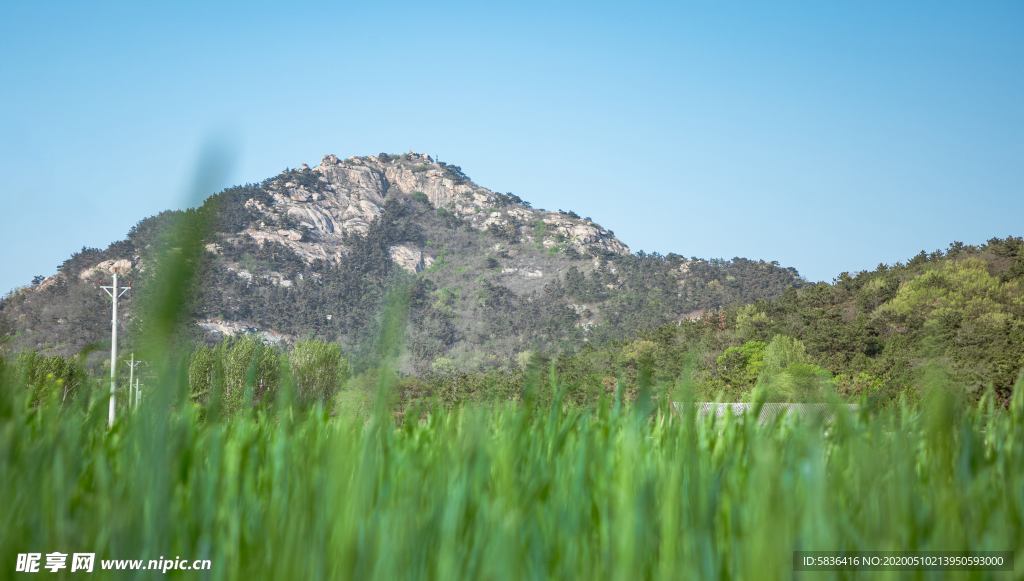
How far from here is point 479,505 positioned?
0.92 metres

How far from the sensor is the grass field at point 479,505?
0.73 metres

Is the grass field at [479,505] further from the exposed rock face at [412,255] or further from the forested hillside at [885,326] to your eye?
the exposed rock face at [412,255]

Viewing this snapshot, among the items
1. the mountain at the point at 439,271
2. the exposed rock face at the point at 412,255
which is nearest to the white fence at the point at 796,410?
the mountain at the point at 439,271

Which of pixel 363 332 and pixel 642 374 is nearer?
pixel 363 332

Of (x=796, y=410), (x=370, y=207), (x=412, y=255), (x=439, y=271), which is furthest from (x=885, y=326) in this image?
(x=370, y=207)

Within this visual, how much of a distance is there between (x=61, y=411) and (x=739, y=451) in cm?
159

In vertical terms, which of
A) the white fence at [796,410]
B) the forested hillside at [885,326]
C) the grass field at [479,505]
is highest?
the forested hillside at [885,326]

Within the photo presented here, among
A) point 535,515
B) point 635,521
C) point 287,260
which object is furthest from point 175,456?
point 287,260

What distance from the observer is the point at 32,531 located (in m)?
0.89

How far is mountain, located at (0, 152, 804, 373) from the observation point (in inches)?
3541

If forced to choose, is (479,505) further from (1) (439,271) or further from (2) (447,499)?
(1) (439,271)

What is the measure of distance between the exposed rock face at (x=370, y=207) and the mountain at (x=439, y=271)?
1.17ft

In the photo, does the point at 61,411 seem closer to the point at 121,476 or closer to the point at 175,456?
the point at 121,476

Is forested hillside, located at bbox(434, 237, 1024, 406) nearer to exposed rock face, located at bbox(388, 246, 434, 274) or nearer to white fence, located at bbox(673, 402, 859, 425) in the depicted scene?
white fence, located at bbox(673, 402, 859, 425)
